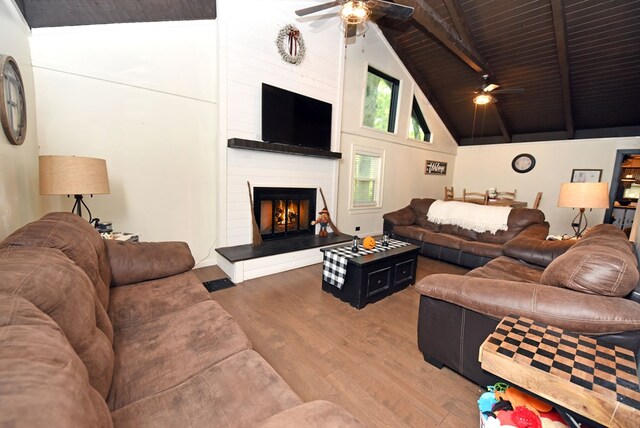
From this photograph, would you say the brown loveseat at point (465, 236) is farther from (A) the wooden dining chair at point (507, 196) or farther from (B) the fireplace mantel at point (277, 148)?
(A) the wooden dining chair at point (507, 196)

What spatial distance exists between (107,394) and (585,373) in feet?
5.79

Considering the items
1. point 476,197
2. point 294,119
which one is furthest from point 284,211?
point 476,197

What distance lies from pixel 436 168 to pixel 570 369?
21.2 feet

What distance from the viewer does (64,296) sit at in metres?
0.99

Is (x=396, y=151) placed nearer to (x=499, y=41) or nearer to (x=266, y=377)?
(x=499, y=41)

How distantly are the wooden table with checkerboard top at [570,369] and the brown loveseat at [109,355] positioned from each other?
2.41 feet

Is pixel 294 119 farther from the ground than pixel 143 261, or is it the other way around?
pixel 294 119

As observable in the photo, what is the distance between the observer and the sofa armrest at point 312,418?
0.76 m

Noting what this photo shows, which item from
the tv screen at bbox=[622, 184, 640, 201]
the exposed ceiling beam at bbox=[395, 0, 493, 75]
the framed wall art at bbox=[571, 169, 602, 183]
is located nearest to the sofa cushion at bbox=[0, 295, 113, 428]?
the exposed ceiling beam at bbox=[395, 0, 493, 75]

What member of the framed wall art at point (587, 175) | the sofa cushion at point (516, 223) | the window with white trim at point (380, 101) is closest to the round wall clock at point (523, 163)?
the framed wall art at point (587, 175)

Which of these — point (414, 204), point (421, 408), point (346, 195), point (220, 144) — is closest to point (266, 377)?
→ point (421, 408)

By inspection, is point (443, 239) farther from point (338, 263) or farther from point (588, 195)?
point (338, 263)

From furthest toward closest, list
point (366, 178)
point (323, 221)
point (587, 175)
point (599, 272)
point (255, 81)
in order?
point (587, 175) → point (366, 178) → point (323, 221) → point (255, 81) → point (599, 272)

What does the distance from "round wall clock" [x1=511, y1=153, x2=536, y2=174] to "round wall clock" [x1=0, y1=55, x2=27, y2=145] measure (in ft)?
27.3
